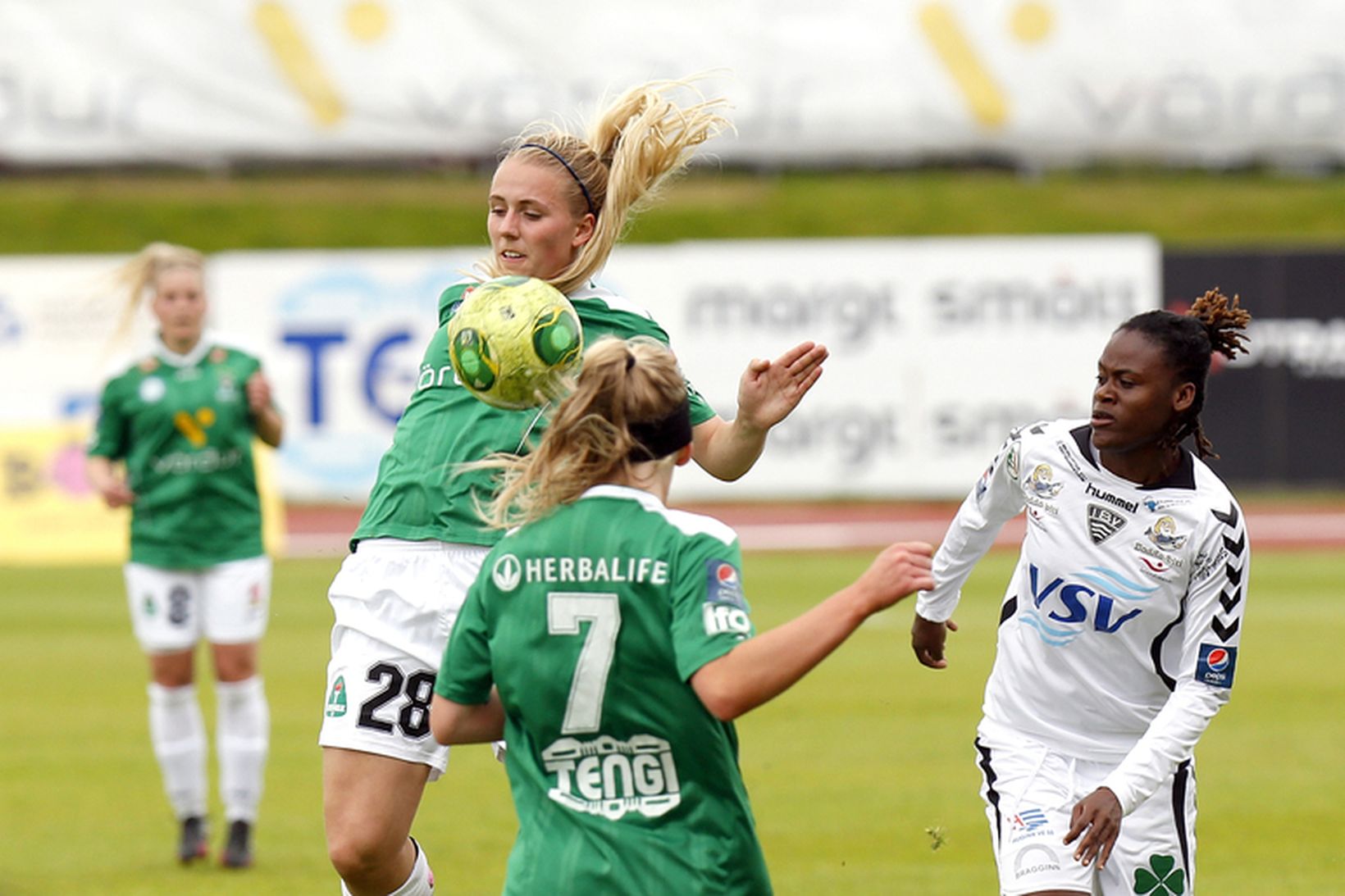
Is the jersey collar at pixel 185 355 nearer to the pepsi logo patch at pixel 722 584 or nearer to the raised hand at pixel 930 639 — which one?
the raised hand at pixel 930 639

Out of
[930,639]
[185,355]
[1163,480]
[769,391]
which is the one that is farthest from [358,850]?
[185,355]

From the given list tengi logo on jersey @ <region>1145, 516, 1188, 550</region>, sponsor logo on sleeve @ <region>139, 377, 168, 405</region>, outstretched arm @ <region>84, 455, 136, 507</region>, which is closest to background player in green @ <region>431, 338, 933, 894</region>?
tengi logo on jersey @ <region>1145, 516, 1188, 550</region>

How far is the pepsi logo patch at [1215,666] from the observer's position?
4820 mm

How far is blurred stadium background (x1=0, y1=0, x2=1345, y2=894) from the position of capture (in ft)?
33.2

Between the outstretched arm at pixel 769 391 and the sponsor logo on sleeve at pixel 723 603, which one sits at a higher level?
the outstretched arm at pixel 769 391

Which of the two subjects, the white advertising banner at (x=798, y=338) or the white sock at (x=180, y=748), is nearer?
the white sock at (x=180, y=748)

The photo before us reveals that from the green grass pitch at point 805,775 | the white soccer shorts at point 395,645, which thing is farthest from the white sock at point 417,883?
the green grass pitch at point 805,775

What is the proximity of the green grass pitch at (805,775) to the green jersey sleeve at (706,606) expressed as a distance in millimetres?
3462

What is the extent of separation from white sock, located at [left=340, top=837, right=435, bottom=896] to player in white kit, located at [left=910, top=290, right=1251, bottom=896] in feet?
4.71

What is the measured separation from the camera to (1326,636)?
14.3 m

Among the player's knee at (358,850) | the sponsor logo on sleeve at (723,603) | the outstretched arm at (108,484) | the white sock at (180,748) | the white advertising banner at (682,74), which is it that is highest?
the white advertising banner at (682,74)

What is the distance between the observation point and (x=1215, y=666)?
15.8 feet

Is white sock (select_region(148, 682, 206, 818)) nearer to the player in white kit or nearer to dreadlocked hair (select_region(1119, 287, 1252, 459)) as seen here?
the player in white kit

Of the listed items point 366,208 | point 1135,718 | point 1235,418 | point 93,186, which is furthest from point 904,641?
point 93,186
